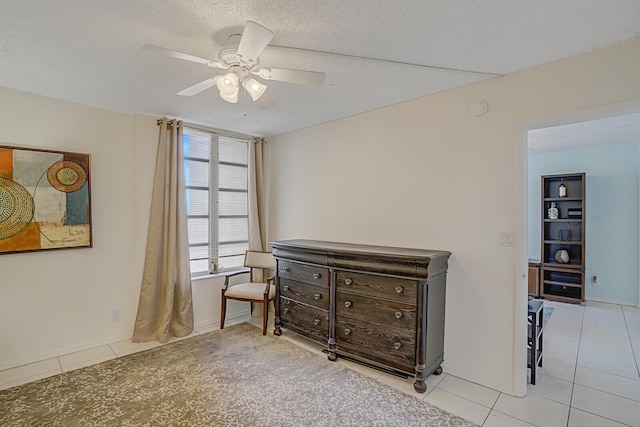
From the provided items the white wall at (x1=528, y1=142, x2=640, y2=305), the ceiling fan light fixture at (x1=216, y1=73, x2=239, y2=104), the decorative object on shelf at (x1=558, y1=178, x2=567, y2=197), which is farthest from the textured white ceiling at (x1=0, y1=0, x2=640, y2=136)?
the white wall at (x1=528, y1=142, x2=640, y2=305)

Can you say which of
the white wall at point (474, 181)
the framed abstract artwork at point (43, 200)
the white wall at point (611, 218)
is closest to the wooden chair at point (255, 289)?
the white wall at point (474, 181)

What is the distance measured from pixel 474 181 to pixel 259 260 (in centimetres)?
272

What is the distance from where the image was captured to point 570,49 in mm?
2137

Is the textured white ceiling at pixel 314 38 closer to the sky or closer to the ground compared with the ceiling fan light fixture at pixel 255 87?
closer to the sky

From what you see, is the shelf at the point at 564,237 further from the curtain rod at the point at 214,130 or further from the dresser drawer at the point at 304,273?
the curtain rod at the point at 214,130

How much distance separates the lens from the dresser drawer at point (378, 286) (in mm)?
2578

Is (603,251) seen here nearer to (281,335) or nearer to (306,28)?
(281,335)

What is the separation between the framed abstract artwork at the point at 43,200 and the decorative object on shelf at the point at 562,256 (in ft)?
22.1

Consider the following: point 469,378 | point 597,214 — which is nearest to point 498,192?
point 469,378

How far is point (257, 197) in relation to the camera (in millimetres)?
4426

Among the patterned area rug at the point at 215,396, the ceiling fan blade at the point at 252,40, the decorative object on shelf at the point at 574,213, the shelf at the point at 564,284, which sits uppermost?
the ceiling fan blade at the point at 252,40

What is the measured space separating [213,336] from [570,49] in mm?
4113

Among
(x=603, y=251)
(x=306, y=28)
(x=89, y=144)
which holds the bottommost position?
(x=603, y=251)

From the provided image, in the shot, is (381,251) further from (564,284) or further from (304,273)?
(564,284)
